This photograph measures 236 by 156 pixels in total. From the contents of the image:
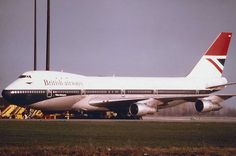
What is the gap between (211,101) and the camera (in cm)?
5556

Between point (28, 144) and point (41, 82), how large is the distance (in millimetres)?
29814

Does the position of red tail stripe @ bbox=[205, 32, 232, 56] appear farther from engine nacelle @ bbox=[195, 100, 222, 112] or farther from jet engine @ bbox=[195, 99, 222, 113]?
engine nacelle @ bbox=[195, 100, 222, 112]

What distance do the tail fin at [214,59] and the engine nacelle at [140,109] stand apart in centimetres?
1244

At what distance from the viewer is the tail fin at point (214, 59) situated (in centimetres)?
6588

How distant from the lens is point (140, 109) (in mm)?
54031

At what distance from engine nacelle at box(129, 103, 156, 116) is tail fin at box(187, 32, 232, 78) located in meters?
12.4

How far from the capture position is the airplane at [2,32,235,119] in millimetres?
53350

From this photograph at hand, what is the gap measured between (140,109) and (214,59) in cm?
1617

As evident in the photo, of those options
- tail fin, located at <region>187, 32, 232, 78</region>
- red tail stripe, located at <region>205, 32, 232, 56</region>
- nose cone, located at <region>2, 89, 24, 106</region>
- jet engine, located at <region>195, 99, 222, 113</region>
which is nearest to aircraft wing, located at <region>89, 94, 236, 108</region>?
jet engine, located at <region>195, 99, 222, 113</region>

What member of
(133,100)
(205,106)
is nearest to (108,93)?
(133,100)

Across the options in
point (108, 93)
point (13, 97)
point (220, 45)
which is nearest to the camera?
point (13, 97)

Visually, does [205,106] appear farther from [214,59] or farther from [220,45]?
[220,45]

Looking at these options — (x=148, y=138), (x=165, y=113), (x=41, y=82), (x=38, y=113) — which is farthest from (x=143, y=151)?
(x=165, y=113)

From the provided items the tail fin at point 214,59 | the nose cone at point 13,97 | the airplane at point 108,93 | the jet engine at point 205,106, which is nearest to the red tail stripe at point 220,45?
Answer: the tail fin at point 214,59
